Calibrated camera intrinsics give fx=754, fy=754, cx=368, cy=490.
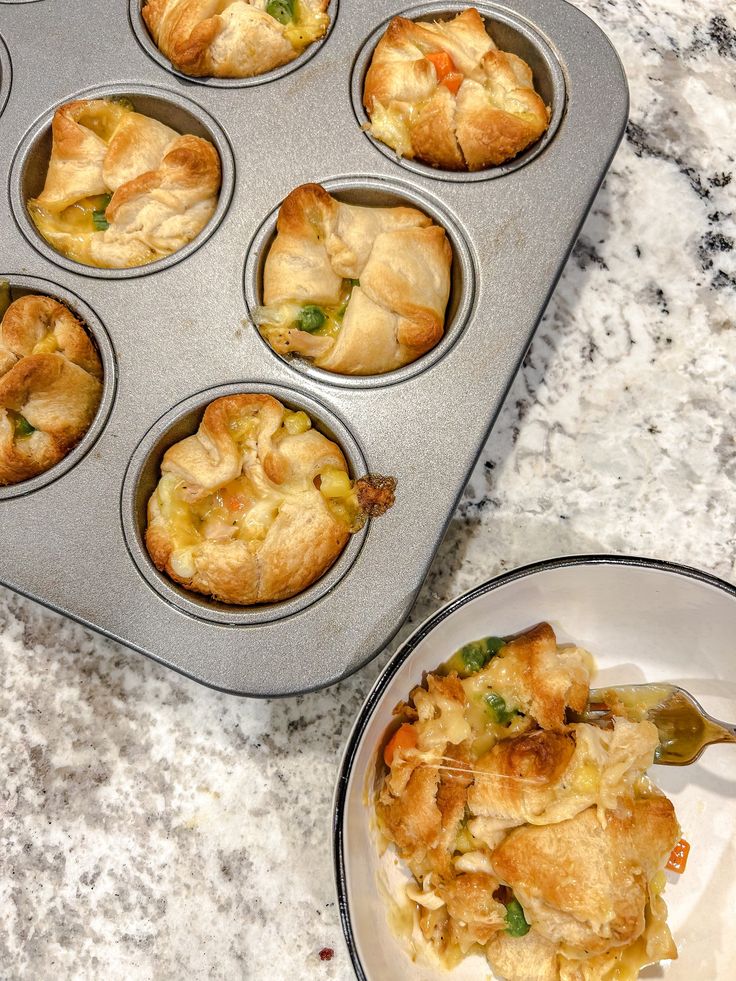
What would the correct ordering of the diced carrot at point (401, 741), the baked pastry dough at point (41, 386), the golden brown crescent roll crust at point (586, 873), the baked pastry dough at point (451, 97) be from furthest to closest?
the baked pastry dough at point (451, 97), the baked pastry dough at point (41, 386), the diced carrot at point (401, 741), the golden brown crescent roll crust at point (586, 873)

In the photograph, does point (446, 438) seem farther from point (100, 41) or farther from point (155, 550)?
point (100, 41)

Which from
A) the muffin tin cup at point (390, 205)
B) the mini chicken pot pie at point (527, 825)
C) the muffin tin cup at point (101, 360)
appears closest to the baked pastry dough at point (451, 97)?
the muffin tin cup at point (390, 205)

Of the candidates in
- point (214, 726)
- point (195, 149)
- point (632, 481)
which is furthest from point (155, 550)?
point (632, 481)

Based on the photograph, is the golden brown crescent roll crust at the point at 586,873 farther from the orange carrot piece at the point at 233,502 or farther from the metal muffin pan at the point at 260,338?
the orange carrot piece at the point at 233,502

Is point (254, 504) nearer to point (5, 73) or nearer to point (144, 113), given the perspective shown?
point (144, 113)

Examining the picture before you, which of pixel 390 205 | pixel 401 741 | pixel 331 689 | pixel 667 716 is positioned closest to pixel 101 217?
pixel 390 205
